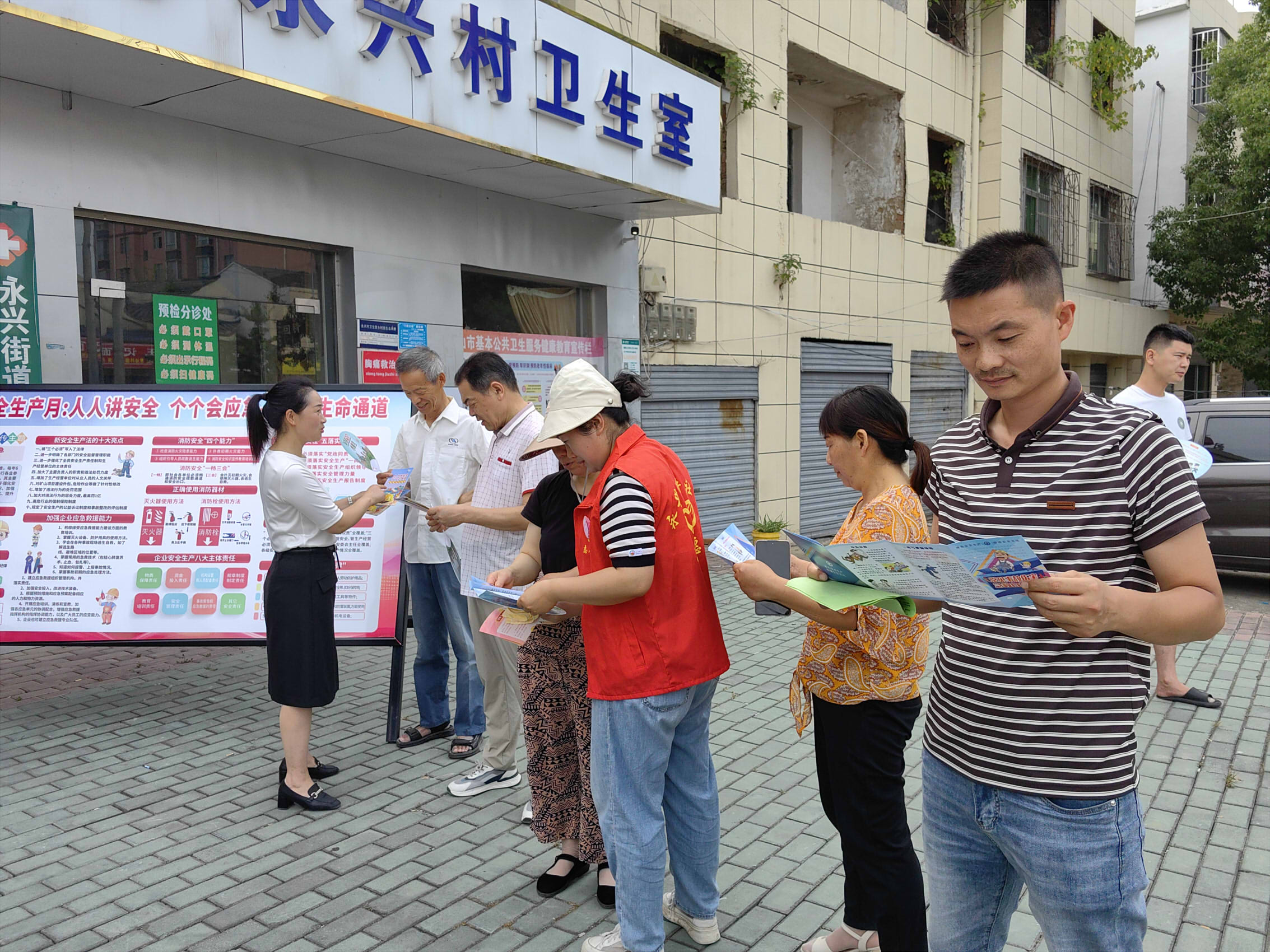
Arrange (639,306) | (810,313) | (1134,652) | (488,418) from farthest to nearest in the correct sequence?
(810,313)
(639,306)
(488,418)
(1134,652)

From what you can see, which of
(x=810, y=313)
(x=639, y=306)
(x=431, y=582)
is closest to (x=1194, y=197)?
(x=810, y=313)

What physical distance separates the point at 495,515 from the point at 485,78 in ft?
13.8

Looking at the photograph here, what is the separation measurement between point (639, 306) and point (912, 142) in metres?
6.52

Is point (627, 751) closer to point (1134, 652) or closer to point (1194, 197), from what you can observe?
point (1134, 652)

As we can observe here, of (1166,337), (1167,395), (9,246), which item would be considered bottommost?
(1167,395)

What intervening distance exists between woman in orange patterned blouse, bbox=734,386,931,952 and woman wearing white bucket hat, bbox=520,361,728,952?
0.35 m

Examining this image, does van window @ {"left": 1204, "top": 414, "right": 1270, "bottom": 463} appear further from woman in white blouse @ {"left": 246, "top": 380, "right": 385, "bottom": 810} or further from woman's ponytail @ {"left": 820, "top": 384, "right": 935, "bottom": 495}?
woman in white blouse @ {"left": 246, "top": 380, "right": 385, "bottom": 810}

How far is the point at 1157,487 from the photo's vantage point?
5.08ft

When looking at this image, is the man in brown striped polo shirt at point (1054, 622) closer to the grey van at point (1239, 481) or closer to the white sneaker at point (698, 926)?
the white sneaker at point (698, 926)

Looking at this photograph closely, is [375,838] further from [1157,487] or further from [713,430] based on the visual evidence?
[713,430]

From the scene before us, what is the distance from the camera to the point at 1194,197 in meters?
19.0

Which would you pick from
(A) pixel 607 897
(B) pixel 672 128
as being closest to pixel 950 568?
(A) pixel 607 897

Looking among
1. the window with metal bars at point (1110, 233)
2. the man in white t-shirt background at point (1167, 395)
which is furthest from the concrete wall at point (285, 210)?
the window with metal bars at point (1110, 233)

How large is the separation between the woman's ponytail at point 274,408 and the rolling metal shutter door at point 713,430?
5.83 metres
